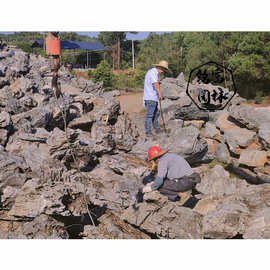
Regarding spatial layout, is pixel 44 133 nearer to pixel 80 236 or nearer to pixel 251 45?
pixel 80 236

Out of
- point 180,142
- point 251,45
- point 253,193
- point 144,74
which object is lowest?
point 253,193

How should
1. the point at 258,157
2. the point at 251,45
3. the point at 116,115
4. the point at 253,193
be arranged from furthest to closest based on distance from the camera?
1. the point at 116,115
2. the point at 258,157
3. the point at 251,45
4. the point at 253,193

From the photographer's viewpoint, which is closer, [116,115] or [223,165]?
[223,165]

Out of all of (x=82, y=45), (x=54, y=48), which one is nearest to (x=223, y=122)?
(x=82, y=45)

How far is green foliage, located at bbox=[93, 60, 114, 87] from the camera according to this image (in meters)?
5.78

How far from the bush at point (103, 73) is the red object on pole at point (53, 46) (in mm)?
766

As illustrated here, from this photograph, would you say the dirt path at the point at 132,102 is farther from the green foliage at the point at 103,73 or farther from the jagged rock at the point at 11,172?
the jagged rock at the point at 11,172

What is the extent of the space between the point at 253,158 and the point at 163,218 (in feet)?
8.75

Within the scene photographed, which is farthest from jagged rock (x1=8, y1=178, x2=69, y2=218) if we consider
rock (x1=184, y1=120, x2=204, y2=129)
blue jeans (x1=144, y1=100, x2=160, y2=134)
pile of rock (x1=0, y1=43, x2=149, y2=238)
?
rock (x1=184, y1=120, x2=204, y2=129)

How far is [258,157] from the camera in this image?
6215 mm

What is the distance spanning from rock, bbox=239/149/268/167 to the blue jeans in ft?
6.30

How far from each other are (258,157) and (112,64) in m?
3.37

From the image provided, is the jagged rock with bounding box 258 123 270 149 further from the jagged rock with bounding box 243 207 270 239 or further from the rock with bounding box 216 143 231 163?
the jagged rock with bounding box 243 207 270 239

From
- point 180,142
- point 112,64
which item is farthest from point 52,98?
point 180,142
